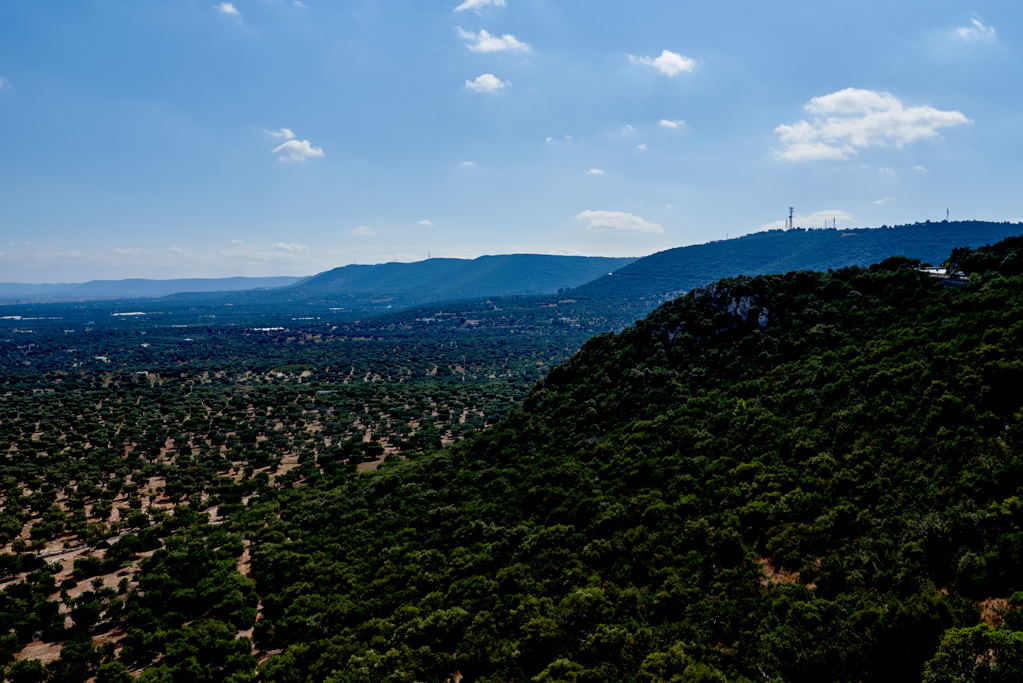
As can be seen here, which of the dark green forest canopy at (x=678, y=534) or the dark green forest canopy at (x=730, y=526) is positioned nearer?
the dark green forest canopy at (x=730, y=526)

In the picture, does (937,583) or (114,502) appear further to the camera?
(114,502)

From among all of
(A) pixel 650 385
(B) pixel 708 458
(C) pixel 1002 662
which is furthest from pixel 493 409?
(C) pixel 1002 662

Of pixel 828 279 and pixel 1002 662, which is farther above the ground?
pixel 828 279

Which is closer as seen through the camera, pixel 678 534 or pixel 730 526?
pixel 730 526

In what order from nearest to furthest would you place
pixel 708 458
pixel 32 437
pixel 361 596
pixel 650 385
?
pixel 361 596
pixel 708 458
pixel 650 385
pixel 32 437

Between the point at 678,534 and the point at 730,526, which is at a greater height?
the point at 730,526

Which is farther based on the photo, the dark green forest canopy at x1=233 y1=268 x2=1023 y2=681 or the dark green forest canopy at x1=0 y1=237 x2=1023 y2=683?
the dark green forest canopy at x1=0 y1=237 x2=1023 y2=683

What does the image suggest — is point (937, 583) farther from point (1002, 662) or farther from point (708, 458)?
point (708, 458)

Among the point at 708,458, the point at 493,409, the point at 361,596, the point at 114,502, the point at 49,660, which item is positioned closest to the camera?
the point at 49,660
